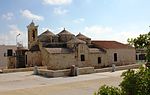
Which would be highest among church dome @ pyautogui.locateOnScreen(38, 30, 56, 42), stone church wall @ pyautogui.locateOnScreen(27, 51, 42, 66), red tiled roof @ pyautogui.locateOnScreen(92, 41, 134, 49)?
church dome @ pyautogui.locateOnScreen(38, 30, 56, 42)

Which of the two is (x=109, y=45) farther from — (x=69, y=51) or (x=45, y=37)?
(x=45, y=37)

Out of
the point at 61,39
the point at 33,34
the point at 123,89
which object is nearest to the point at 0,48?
the point at 33,34

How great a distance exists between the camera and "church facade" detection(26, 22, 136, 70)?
31656 mm

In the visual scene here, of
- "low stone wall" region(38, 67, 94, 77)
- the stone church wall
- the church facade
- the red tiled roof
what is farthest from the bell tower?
"low stone wall" region(38, 67, 94, 77)

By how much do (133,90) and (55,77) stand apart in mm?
19238

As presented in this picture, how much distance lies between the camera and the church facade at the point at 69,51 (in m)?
31.7

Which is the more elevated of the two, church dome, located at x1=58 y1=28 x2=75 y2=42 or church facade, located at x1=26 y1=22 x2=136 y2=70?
church dome, located at x1=58 y1=28 x2=75 y2=42

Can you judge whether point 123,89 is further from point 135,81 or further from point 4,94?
point 4,94

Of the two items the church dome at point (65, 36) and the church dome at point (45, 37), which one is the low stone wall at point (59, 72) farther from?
the church dome at point (65, 36)

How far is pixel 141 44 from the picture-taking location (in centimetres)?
514

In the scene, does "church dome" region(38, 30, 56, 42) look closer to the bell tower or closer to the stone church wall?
the bell tower

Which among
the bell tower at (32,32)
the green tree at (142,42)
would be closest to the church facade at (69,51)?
the bell tower at (32,32)

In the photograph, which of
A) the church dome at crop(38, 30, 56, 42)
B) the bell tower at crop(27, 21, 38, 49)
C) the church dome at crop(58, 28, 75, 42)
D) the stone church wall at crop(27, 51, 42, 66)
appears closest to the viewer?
the stone church wall at crop(27, 51, 42, 66)

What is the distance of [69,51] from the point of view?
3288cm
